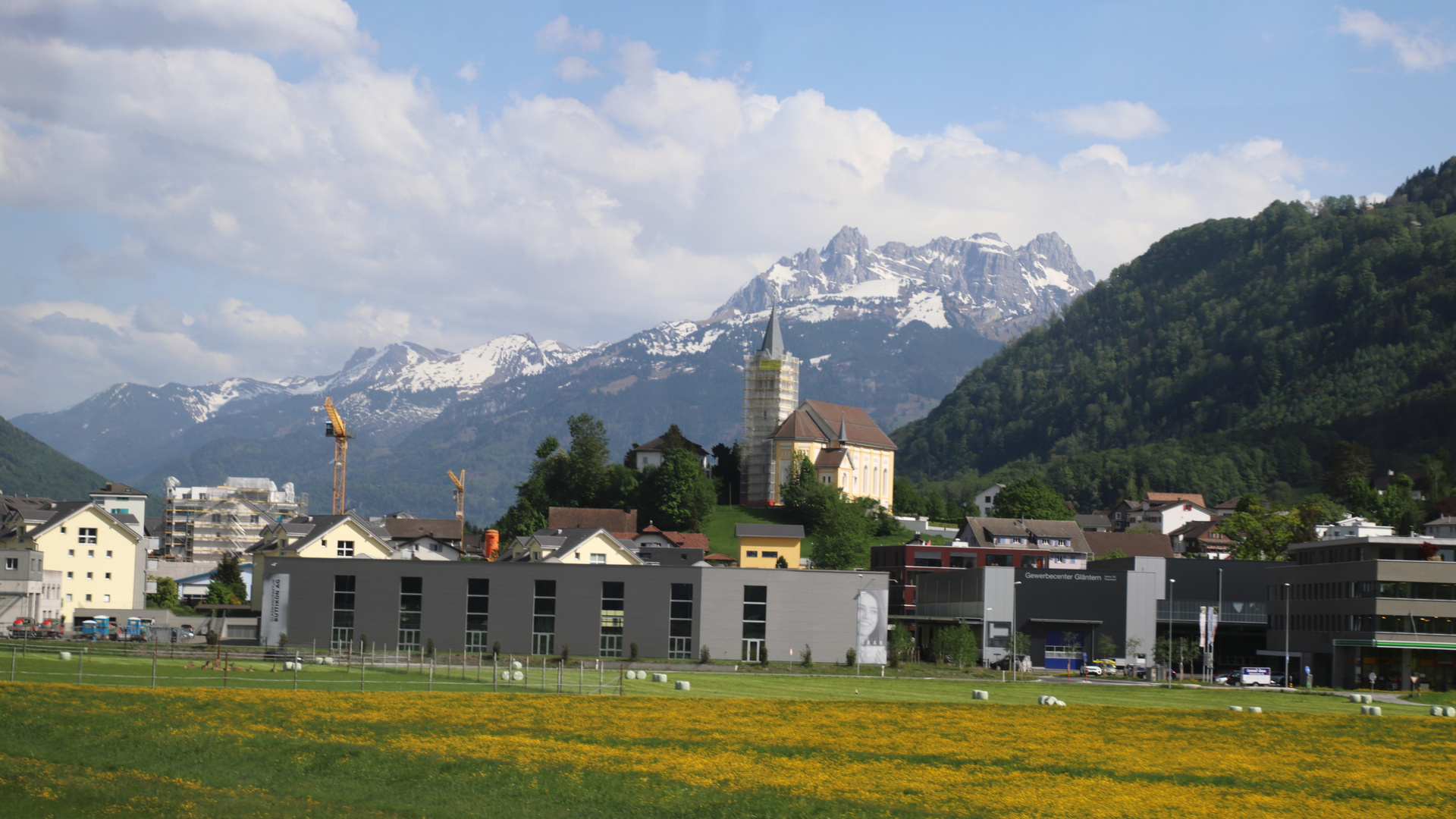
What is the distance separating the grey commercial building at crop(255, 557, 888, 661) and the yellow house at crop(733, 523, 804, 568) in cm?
5637

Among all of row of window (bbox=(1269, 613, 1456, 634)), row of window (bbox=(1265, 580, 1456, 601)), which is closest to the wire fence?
row of window (bbox=(1269, 613, 1456, 634))

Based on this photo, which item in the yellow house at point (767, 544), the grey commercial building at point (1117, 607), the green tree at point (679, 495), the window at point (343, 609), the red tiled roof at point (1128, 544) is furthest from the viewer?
the red tiled roof at point (1128, 544)

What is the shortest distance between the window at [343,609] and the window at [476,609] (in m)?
9.16

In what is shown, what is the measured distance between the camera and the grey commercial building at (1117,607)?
12775cm

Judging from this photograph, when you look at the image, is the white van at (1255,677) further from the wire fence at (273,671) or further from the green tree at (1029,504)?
the green tree at (1029,504)

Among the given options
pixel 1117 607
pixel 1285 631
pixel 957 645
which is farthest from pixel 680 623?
pixel 1285 631

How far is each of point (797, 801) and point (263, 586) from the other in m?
87.4

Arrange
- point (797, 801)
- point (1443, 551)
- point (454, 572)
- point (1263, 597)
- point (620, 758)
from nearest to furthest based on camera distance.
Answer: point (797, 801) → point (620, 758) → point (454, 572) → point (1443, 551) → point (1263, 597)

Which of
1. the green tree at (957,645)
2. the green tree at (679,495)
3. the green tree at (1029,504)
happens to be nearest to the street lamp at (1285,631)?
the green tree at (957,645)

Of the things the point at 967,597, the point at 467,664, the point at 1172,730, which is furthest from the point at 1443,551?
the point at 467,664

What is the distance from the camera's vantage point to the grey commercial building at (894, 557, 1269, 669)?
419 feet

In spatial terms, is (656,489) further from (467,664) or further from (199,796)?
(199,796)

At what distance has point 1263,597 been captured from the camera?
5207 inches

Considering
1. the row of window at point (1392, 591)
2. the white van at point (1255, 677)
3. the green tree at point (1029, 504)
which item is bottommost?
the white van at point (1255, 677)
